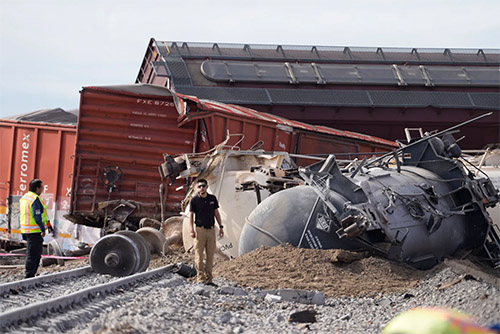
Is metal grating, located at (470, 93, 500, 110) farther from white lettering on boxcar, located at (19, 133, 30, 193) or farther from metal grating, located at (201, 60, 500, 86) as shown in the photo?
white lettering on boxcar, located at (19, 133, 30, 193)

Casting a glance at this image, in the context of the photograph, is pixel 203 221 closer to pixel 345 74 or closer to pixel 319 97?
pixel 319 97

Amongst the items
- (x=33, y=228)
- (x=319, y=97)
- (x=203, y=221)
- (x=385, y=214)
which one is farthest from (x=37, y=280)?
(x=319, y=97)

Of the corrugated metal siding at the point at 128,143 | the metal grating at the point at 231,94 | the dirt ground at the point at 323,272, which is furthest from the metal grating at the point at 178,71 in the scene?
the dirt ground at the point at 323,272

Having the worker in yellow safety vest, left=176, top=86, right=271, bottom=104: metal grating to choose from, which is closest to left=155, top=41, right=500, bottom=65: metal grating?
left=176, top=86, right=271, bottom=104: metal grating

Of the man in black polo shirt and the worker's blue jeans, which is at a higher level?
the man in black polo shirt

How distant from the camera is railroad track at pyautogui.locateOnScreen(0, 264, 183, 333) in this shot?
517 centimetres

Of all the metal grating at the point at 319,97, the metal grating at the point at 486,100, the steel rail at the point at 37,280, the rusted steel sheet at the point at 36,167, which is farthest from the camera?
the metal grating at the point at 486,100

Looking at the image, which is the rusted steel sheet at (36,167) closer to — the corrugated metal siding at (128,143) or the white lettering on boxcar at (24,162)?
the white lettering on boxcar at (24,162)

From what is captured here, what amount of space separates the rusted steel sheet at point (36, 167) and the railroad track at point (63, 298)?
578cm

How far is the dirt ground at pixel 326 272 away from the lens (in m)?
8.13

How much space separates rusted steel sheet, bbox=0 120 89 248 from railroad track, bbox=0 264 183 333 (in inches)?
228

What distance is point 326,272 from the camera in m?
8.49

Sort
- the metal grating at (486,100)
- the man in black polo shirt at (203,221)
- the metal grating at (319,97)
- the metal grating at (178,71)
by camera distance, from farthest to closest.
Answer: the metal grating at (486,100), the metal grating at (319,97), the metal grating at (178,71), the man in black polo shirt at (203,221)

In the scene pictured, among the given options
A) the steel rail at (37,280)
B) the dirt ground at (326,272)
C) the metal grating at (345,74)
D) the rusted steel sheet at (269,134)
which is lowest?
the steel rail at (37,280)
